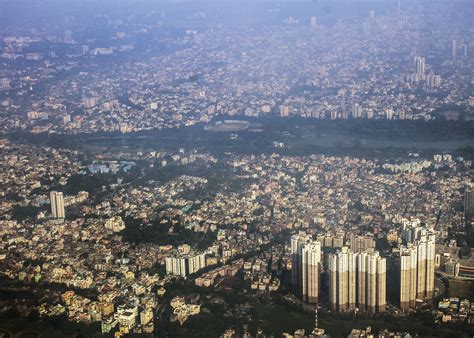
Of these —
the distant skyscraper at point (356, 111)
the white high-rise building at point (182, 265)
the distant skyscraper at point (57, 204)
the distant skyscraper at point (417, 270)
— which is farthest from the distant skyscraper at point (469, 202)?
the distant skyscraper at point (356, 111)

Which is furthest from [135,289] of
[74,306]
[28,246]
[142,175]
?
[142,175]

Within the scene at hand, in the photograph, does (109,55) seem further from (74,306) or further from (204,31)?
(74,306)

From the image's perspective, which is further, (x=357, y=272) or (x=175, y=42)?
(x=175, y=42)

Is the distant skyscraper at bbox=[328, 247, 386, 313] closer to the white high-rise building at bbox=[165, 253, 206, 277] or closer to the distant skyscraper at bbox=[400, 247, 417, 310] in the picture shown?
the distant skyscraper at bbox=[400, 247, 417, 310]

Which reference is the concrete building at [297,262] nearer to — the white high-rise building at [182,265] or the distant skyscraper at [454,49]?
the white high-rise building at [182,265]

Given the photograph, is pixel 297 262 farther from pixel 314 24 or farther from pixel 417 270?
pixel 314 24

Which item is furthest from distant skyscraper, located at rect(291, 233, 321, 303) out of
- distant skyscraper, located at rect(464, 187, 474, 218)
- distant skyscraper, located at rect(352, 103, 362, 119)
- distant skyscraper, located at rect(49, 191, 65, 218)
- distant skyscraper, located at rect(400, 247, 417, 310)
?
distant skyscraper, located at rect(352, 103, 362, 119)

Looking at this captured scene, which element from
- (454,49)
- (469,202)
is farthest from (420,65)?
(469,202)
